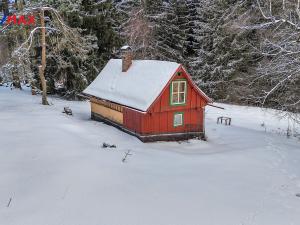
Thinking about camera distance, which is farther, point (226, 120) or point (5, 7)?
point (5, 7)

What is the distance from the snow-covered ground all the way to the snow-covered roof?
213 cm

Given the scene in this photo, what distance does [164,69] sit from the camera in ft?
59.5

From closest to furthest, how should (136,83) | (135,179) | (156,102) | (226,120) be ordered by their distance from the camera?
(135,179) → (156,102) → (136,83) → (226,120)

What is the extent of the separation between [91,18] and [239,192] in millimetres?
22680

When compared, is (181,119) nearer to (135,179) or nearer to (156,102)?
(156,102)

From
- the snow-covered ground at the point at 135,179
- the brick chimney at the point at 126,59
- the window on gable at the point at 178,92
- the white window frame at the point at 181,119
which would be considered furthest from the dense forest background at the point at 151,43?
the snow-covered ground at the point at 135,179

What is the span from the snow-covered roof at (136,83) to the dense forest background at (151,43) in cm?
400

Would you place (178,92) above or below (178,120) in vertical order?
above

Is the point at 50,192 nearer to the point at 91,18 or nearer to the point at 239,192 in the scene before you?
the point at 239,192

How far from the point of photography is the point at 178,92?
18.0 metres

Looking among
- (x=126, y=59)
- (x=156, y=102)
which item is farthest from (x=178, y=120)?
(x=126, y=59)

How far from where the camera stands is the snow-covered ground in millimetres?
8102

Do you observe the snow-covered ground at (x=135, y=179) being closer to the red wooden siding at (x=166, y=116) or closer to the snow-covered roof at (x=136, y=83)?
the red wooden siding at (x=166, y=116)

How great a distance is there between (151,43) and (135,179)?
2651 centimetres
